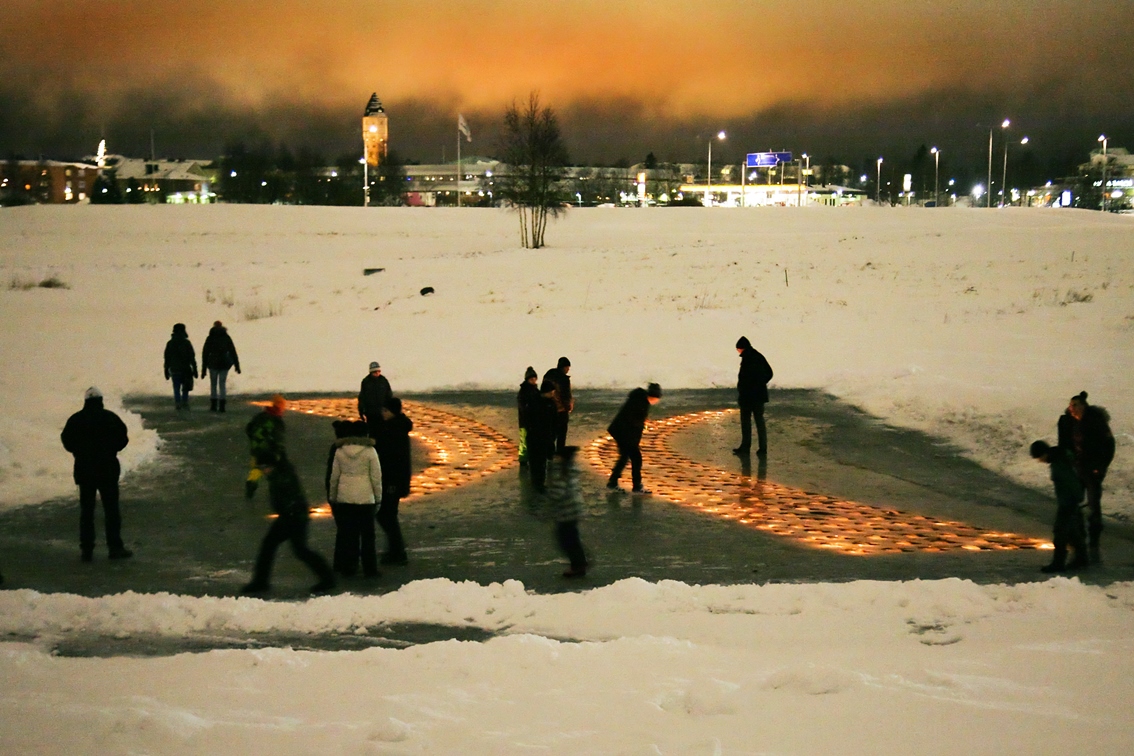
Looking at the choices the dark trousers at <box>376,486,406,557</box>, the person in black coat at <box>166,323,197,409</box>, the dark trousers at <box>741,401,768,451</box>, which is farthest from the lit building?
the dark trousers at <box>376,486,406,557</box>

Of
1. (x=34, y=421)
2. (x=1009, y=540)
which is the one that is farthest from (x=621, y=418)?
(x=34, y=421)

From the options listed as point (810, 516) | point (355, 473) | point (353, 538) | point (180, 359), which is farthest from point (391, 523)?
point (180, 359)

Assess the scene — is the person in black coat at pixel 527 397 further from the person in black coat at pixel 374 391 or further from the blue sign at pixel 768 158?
the blue sign at pixel 768 158

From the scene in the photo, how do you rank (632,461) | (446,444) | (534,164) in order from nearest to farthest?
(632,461) → (446,444) → (534,164)

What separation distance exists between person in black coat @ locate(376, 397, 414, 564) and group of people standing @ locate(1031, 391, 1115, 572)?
610cm

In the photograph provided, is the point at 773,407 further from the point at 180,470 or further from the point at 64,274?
the point at 64,274

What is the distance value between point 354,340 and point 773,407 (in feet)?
43.5

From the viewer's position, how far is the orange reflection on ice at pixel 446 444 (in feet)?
43.4

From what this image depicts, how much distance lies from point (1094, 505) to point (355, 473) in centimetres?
742

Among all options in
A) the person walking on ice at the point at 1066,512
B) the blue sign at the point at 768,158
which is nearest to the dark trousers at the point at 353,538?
the person walking on ice at the point at 1066,512

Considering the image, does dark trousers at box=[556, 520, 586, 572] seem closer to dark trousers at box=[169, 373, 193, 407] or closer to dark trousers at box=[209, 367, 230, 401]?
dark trousers at box=[209, 367, 230, 401]

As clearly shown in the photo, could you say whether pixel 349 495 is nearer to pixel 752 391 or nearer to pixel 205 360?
pixel 752 391

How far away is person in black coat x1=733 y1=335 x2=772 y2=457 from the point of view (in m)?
14.5

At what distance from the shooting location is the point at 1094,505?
985 cm
